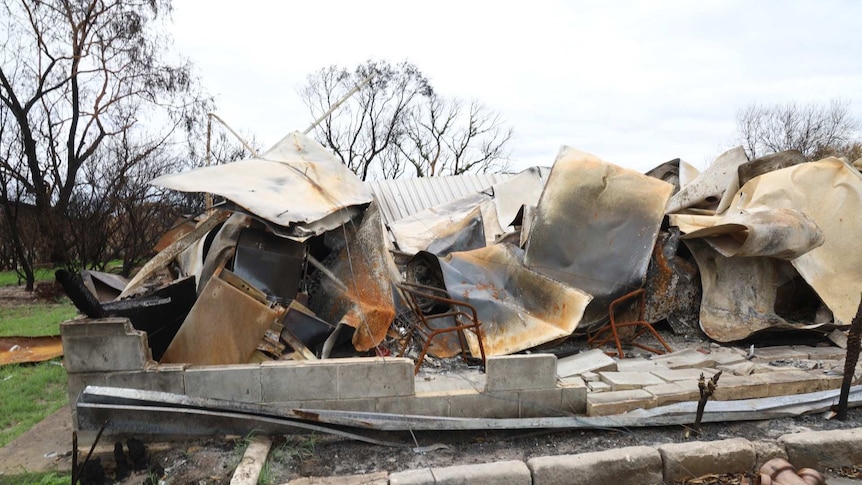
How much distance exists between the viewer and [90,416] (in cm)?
398

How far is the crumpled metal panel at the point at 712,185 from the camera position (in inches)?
307

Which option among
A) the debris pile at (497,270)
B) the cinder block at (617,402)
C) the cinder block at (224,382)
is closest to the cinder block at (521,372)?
the cinder block at (617,402)

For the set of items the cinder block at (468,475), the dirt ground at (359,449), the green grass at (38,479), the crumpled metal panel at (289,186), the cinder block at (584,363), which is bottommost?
the green grass at (38,479)

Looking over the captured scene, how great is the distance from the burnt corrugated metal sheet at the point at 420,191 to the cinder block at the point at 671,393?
340 inches

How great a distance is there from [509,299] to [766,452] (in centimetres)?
268

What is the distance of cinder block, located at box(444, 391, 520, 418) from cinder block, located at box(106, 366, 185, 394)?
7.45 feet

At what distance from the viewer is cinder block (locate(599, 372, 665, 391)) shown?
4.74 metres

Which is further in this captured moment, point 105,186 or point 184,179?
point 105,186

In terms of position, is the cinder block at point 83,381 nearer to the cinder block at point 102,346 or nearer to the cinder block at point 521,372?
the cinder block at point 102,346

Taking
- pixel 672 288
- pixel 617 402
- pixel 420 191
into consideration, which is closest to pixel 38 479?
pixel 617 402

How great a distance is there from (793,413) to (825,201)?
3.43 metres

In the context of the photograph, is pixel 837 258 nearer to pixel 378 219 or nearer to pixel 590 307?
pixel 590 307

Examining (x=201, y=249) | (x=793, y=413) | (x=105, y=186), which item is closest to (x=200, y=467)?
(x=201, y=249)

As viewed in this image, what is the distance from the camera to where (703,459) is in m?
3.81
